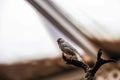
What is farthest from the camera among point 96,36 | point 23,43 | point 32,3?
point 23,43

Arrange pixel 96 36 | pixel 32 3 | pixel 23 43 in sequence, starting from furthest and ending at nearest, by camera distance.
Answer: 1. pixel 23 43
2. pixel 32 3
3. pixel 96 36

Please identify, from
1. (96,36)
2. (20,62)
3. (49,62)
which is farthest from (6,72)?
(96,36)

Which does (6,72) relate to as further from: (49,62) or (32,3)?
(32,3)

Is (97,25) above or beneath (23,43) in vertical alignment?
beneath

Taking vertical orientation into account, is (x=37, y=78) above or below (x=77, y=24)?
below

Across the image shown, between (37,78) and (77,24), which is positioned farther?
(37,78)

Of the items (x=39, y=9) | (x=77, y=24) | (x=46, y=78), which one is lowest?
(x=46, y=78)

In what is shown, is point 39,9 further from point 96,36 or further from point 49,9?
point 96,36

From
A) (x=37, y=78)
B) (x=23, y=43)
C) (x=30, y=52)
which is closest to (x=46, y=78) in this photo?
(x=37, y=78)

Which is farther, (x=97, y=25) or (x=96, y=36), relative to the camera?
(x=97, y=25)
